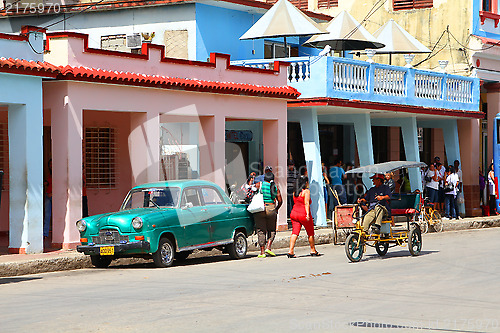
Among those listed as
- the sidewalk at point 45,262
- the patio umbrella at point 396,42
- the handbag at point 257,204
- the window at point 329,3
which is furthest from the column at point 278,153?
the window at point 329,3

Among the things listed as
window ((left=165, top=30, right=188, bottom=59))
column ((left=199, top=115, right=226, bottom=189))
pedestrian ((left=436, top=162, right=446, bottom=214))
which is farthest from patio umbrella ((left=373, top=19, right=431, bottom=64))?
column ((left=199, top=115, right=226, bottom=189))

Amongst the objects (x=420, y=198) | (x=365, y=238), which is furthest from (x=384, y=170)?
(x=365, y=238)

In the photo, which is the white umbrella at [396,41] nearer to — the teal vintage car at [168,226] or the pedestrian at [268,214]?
the pedestrian at [268,214]

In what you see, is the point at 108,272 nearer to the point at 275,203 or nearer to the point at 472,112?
the point at 275,203

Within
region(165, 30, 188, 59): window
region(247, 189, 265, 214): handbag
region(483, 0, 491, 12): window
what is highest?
region(483, 0, 491, 12): window

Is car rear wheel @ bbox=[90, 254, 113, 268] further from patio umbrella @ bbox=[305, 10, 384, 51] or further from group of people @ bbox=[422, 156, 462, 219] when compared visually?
group of people @ bbox=[422, 156, 462, 219]

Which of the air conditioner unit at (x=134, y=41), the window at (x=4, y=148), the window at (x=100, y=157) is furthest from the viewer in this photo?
the air conditioner unit at (x=134, y=41)

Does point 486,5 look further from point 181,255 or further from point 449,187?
point 181,255

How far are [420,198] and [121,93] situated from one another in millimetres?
9783

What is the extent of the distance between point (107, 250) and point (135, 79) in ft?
16.4

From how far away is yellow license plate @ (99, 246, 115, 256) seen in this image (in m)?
16.0

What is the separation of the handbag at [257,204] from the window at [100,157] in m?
6.31

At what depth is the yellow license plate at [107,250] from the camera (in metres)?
16.0

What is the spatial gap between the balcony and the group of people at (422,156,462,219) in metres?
2.10
